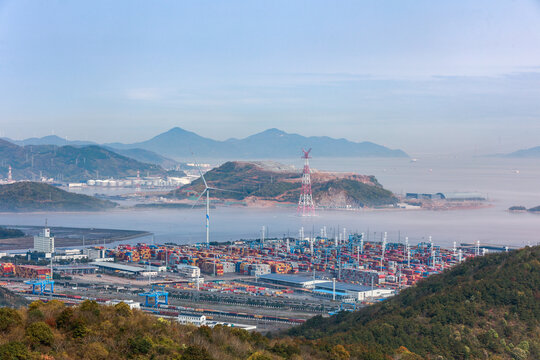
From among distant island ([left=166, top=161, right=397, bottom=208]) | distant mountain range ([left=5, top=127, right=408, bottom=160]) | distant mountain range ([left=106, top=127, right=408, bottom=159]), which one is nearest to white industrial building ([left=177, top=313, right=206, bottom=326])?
distant island ([left=166, top=161, right=397, bottom=208])

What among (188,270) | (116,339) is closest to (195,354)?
(116,339)

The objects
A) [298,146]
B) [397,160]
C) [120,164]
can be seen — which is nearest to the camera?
[120,164]

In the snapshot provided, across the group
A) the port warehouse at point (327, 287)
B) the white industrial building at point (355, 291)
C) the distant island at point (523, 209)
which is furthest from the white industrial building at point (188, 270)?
the distant island at point (523, 209)

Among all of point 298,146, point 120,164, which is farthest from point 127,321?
point 298,146

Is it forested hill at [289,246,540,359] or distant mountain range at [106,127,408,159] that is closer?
forested hill at [289,246,540,359]

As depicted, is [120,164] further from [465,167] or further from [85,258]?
[85,258]

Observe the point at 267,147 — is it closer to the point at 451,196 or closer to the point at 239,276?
the point at 451,196

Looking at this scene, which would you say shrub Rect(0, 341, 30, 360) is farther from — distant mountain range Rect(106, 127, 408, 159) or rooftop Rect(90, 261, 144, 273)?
distant mountain range Rect(106, 127, 408, 159)
